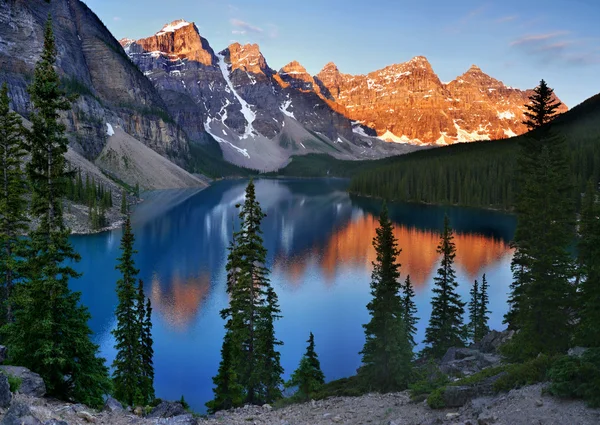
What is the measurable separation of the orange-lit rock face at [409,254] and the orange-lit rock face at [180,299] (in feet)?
43.3

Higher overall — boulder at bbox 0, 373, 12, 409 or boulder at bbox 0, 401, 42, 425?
boulder at bbox 0, 401, 42, 425

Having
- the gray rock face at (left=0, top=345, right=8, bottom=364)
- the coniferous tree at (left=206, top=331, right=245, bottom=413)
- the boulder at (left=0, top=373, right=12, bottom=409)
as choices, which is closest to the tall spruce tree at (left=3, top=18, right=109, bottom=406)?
the gray rock face at (left=0, top=345, right=8, bottom=364)

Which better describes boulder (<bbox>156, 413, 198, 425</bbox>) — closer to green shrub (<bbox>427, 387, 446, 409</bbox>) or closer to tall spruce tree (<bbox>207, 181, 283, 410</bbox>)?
green shrub (<bbox>427, 387, 446, 409</bbox>)

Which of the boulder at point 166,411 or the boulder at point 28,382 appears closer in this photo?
the boulder at point 28,382

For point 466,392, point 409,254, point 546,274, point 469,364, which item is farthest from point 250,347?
point 409,254

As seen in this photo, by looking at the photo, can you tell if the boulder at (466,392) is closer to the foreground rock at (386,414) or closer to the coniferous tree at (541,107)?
the foreground rock at (386,414)

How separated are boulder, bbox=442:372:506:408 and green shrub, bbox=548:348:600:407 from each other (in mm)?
2261

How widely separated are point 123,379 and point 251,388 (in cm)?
776

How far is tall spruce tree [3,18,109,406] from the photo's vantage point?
16.7 metres

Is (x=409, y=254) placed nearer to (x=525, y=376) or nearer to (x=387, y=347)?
(x=387, y=347)

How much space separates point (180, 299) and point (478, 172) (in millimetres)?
128383

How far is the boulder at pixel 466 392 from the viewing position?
44.6 feet

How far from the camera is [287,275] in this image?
209ft

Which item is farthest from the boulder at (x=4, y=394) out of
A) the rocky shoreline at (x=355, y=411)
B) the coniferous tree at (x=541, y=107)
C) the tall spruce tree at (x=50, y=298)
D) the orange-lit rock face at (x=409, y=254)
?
the orange-lit rock face at (x=409, y=254)
